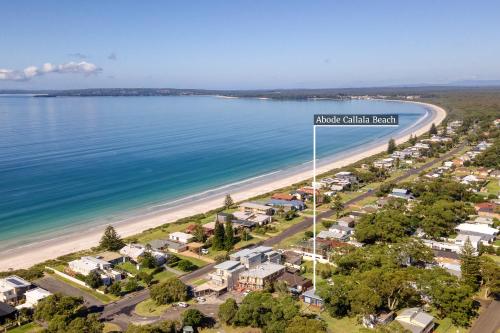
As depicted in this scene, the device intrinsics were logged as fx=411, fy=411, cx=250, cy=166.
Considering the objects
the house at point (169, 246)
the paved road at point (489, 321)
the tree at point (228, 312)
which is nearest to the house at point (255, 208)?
the house at point (169, 246)

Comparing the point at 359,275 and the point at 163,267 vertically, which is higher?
the point at 359,275

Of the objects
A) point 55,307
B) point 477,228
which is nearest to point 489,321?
point 477,228

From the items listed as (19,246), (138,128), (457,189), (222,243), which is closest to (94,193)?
(19,246)

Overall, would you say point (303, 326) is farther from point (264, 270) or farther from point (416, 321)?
point (264, 270)

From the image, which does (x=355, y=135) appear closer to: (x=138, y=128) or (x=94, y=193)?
(x=138, y=128)

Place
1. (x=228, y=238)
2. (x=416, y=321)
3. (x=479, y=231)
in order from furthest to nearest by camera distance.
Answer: (x=479, y=231) < (x=228, y=238) < (x=416, y=321)

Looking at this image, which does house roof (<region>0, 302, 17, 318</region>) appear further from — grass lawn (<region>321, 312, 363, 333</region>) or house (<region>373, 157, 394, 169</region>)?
house (<region>373, 157, 394, 169</region>)

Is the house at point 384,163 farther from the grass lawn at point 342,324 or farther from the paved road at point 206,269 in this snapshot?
the grass lawn at point 342,324
